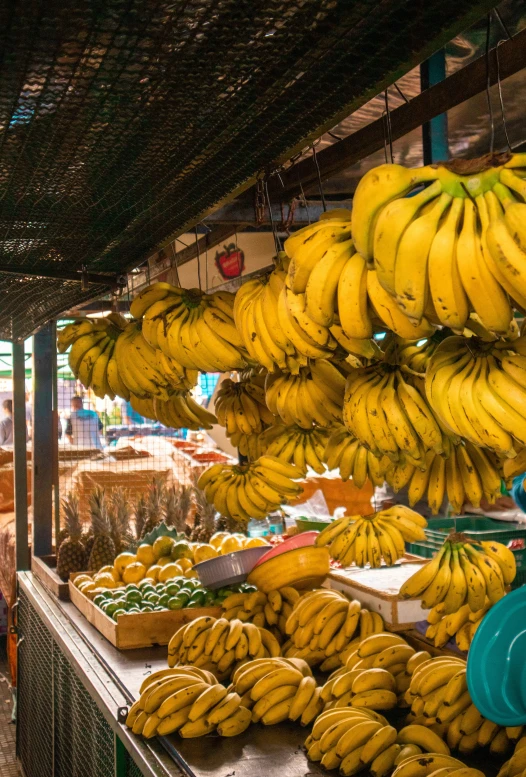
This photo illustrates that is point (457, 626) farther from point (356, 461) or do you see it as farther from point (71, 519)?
point (71, 519)

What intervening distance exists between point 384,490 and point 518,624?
4.52 m

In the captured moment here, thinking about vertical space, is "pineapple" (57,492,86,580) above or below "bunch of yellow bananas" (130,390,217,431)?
below

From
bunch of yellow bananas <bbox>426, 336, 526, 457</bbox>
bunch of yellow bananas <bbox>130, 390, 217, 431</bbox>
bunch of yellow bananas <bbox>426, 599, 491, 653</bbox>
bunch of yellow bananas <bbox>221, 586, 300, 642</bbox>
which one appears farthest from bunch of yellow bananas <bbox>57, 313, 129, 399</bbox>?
bunch of yellow bananas <bbox>426, 336, 526, 457</bbox>

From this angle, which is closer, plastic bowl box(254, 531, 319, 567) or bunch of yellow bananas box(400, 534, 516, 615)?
bunch of yellow bananas box(400, 534, 516, 615)

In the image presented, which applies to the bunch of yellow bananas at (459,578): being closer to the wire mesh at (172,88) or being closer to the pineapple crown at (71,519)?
the wire mesh at (172,88)

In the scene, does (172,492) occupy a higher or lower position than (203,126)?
lower

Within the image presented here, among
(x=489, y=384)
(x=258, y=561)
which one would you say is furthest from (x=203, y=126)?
(x=258, y=561)

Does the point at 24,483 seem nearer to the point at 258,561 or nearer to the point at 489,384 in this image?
the point at 258,561

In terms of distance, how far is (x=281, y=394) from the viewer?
92.3 inches

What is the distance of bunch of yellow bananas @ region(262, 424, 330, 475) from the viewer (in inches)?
117

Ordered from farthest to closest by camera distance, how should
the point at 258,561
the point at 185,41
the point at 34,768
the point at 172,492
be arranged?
the point at 172,492
the point at 34,768
the point at 258,561
the point at 185,41

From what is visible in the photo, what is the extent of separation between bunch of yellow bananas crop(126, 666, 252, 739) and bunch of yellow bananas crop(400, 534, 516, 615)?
0.66m

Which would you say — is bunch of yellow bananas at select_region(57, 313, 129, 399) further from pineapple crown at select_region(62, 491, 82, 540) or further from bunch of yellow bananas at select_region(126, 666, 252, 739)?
pineapple crown at select_region(62, 491, 82, 540)

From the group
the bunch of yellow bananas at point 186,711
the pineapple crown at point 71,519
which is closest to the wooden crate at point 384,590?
the bunch of yellow bananas at point 186,711
